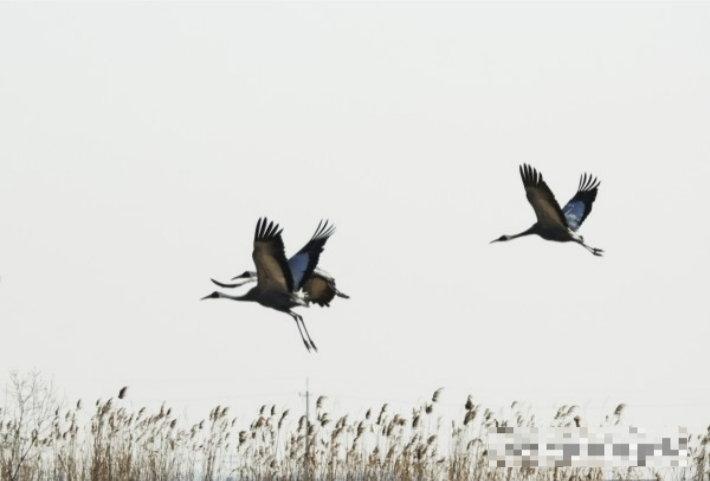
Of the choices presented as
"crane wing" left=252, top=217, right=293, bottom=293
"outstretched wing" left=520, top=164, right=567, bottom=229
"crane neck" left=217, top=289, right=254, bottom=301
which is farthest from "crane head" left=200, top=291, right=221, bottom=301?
"outstretched wing" left=520, top=164, right=567, bottom=229

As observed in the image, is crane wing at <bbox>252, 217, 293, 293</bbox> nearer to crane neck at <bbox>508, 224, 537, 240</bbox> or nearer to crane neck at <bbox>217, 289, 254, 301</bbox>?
crane neck at <bbox>217, 289, 254, 301</bbox>

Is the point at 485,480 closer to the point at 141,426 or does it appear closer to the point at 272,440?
the point at 272,440

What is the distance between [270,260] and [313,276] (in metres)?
1.66

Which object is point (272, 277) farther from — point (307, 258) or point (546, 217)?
point (546, 217)

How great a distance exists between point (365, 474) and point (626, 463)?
2.75 m

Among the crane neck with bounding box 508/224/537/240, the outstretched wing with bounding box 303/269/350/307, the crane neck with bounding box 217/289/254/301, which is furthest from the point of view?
the crane neck with bounding box 508/224/537/240

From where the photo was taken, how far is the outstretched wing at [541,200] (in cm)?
1034

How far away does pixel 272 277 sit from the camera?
8344mm

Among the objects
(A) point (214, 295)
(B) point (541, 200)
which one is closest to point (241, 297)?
(A) point (214, 295)

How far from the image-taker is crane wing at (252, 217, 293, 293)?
794cm

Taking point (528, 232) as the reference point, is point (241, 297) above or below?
below

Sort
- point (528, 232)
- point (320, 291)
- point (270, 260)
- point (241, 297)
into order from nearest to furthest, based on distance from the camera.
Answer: point (270, 260), point (241, 297), point (320, 291), point (528, 232)

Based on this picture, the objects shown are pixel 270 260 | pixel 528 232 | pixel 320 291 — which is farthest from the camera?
pixel 528 232

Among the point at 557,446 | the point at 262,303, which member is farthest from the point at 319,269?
the point at 557,446
